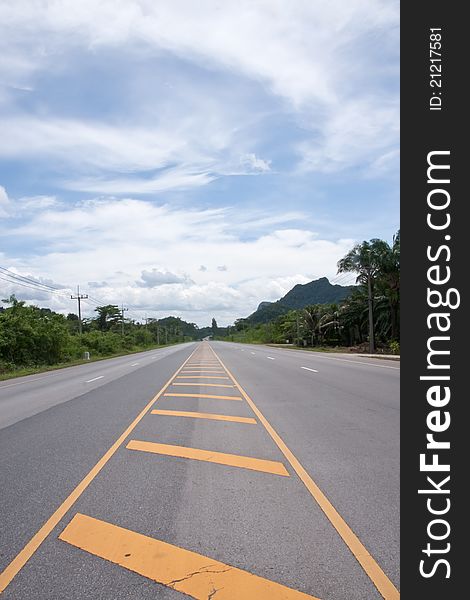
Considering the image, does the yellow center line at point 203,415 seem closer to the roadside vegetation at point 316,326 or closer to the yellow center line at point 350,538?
the yellow center line at point 350,538

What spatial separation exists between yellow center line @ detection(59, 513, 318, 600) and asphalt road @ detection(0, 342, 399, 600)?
13 millimetres

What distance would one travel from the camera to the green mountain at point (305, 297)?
16925 centimetres

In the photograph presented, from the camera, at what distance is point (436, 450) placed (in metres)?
4.34

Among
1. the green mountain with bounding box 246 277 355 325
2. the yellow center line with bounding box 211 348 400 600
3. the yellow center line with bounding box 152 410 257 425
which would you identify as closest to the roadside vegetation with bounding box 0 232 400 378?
the yellow center line with bounding box 152 410 257 425

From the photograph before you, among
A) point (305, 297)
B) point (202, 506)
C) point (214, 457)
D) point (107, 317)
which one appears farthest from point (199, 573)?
point (305, 297)

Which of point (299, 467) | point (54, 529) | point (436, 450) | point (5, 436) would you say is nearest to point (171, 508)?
point (54, 529)

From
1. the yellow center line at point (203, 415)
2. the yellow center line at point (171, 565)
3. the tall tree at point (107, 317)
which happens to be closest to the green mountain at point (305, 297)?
the tall tree at point (107, 317)

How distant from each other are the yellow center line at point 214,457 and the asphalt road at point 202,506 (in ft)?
0.09

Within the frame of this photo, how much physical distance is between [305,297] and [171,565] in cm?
18327

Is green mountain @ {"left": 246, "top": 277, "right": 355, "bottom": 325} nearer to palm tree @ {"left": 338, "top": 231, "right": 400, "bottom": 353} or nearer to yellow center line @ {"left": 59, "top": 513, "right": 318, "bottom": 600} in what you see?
palm tree @ {"left": 338, "top": 231, "right": 400, "bottom": 353}

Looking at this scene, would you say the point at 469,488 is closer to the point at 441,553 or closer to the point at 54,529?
the point at 441,553

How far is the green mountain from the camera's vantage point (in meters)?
169

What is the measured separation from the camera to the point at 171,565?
3.94m

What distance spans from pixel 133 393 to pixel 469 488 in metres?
12.4
